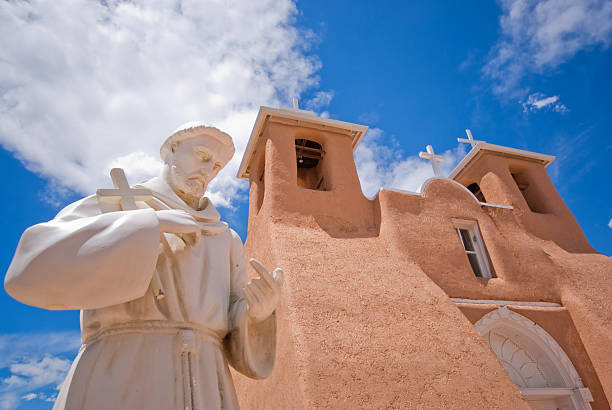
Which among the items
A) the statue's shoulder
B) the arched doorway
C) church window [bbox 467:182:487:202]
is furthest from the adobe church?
the statue's shoulder

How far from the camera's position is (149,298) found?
6.73ft

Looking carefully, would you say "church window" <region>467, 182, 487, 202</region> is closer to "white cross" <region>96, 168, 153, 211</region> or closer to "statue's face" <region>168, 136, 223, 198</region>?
"statue's face" <region>168, 136, 223, 198</region>

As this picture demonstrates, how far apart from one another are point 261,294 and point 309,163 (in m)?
8.28

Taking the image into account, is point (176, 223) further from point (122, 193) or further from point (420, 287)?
point (420, 287)

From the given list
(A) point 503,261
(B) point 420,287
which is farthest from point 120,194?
(A) point 503,261

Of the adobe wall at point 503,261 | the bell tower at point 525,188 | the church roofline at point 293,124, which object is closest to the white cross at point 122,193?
the adobe wall at point 503,261

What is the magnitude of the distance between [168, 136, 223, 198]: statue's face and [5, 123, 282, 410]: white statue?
1cm

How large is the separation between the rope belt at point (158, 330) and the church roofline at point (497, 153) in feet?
32.0

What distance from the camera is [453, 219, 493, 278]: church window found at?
7965 mm

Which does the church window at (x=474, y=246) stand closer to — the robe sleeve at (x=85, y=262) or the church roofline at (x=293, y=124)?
the church roofline at (x=293, y=124)

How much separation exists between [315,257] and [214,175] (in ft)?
12.2

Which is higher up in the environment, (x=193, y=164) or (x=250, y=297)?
(x=193, y=164)

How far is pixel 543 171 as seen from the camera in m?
10.8

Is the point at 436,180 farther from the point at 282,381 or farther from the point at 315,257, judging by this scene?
the point at 282,381
